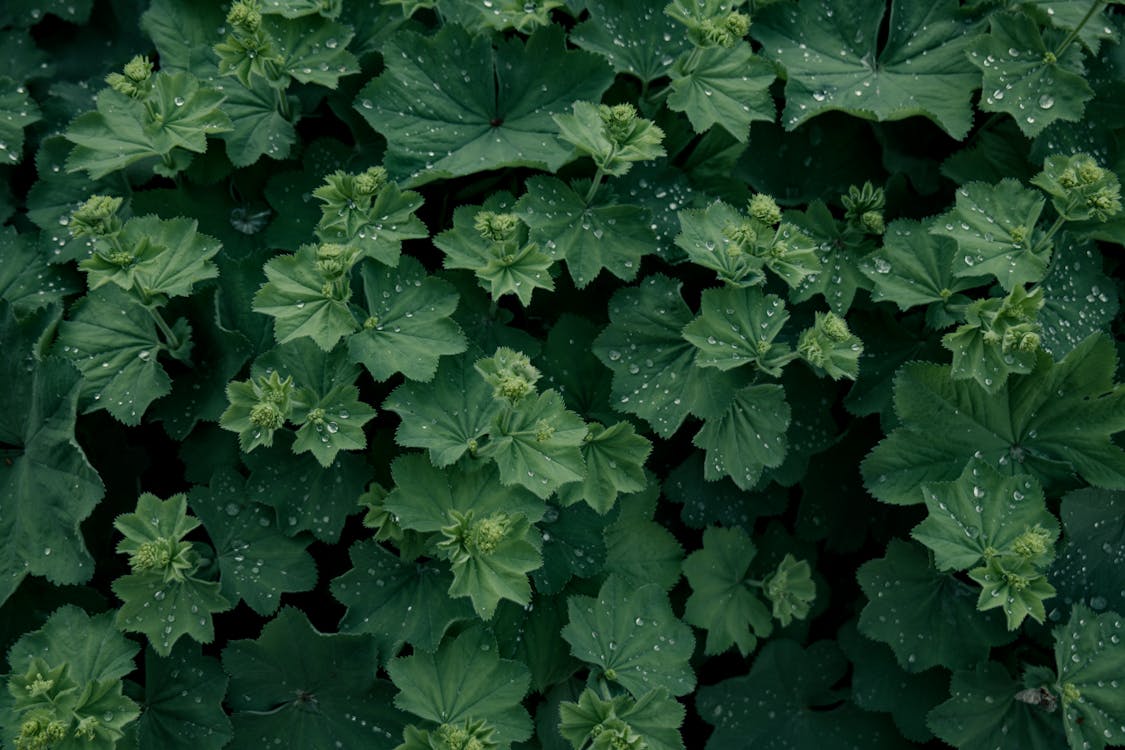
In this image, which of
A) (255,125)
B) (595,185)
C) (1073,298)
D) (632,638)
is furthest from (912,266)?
(255,125)

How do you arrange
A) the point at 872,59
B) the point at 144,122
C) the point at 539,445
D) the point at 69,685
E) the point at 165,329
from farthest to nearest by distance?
the point at 872,59, the point at 144,122, the point at 165,329, the point at 539,445, the point at 69,685

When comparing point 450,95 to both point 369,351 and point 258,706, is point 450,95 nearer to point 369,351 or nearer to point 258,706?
point 369,351

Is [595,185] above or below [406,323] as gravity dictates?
above

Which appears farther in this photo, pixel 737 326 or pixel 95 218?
pixel 737 326

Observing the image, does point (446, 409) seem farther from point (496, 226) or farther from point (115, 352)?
point (115, 352)

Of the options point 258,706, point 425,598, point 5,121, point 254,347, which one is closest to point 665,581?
point 425,598

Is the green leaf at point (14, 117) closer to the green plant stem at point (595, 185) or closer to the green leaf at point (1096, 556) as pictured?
the green plant stem at point (595, 185)
